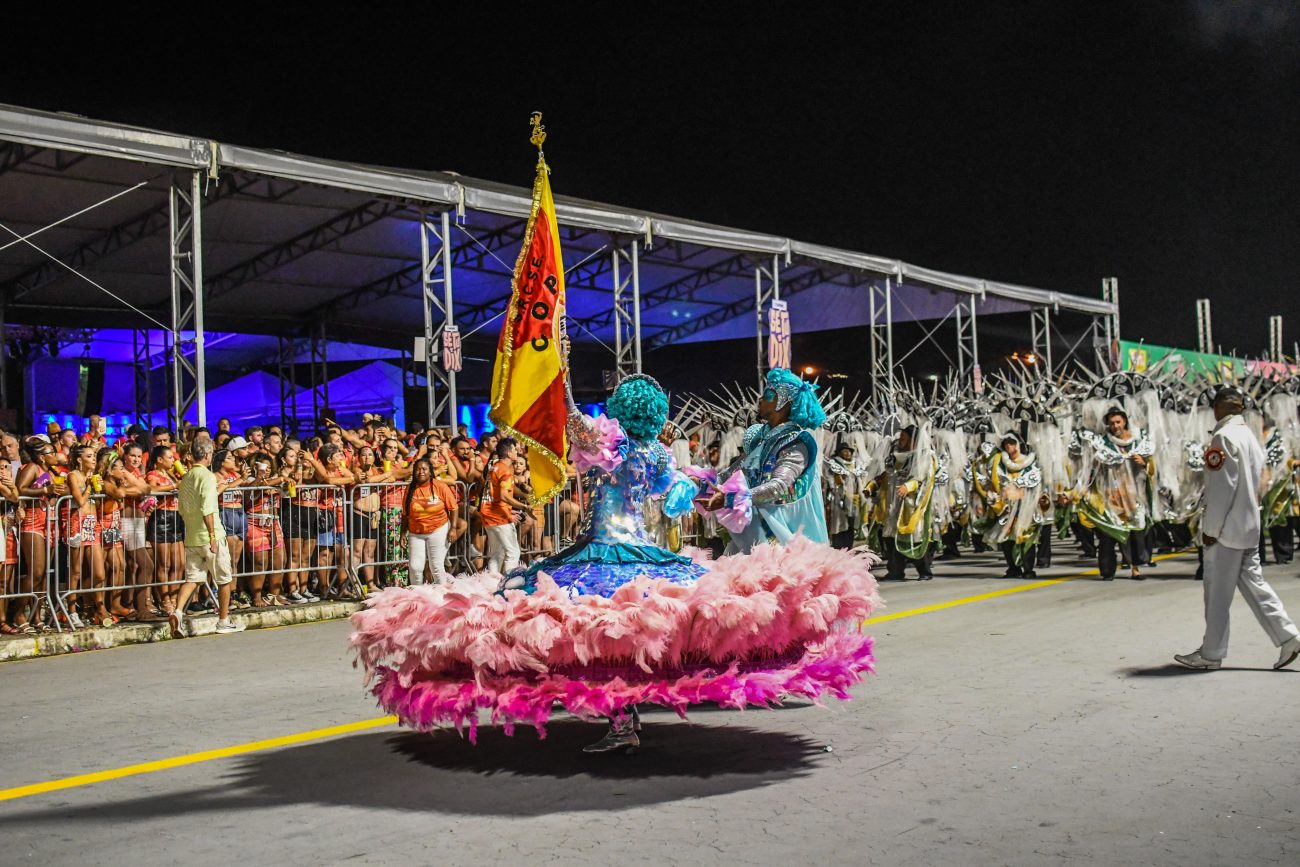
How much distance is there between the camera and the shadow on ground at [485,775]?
17.5 ft

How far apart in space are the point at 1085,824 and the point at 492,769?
266cm

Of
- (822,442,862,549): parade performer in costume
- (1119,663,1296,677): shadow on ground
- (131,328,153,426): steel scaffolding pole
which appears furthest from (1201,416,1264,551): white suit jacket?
(131,328,153,426): steel scaffolding pole

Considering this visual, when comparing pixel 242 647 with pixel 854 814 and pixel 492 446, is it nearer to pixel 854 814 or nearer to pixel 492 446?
pixel 492 446

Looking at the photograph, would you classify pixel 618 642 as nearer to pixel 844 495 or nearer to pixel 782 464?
pixel 782 464

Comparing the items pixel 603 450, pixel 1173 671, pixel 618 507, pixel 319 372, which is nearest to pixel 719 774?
pixel 618 507

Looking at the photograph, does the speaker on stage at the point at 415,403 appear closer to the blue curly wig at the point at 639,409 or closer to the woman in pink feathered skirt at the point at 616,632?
the blue curly wig at the point at 639,409

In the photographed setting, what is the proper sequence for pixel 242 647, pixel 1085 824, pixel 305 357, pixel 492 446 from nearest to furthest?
pixel 1085 824
pixel 242 647
pixel 492 446
pixel 305 357

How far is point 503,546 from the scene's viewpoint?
14172mm

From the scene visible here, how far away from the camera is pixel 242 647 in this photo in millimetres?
10789

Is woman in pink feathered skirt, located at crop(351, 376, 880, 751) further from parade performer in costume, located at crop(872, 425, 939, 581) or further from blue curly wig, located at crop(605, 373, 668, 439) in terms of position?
parade performer in costume, located at crop(872, 425, 939, 581)

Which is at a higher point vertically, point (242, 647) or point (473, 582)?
point (473, 582)

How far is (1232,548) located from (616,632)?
4.58 meters

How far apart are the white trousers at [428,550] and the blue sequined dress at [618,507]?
745 cm

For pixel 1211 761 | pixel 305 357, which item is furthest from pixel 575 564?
pixel 305 357
